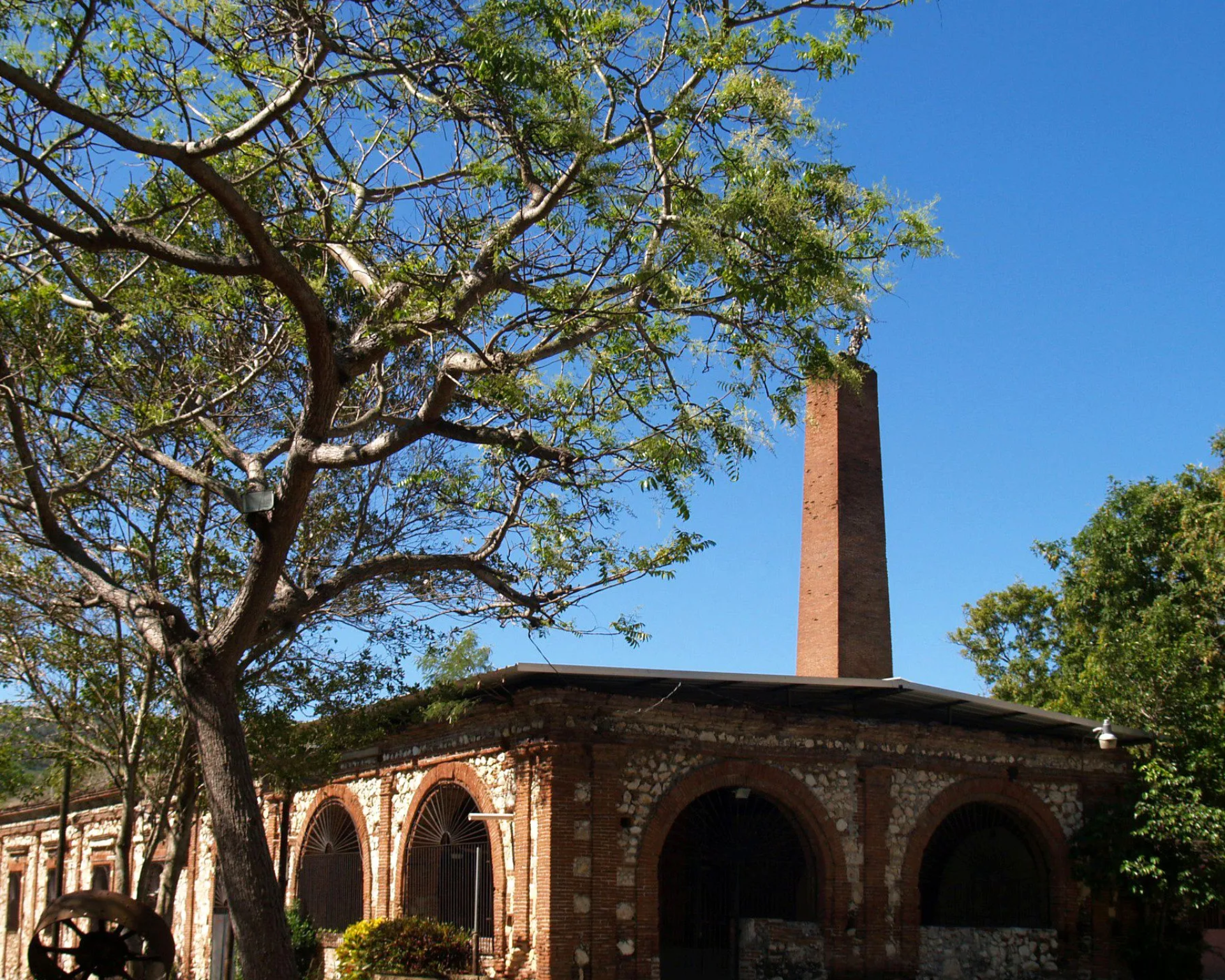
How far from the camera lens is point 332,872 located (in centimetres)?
1961

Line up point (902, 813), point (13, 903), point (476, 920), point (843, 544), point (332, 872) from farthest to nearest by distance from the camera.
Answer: point (13, 903) → point (843, 544) → point (332, 872) → point (902, 813) → point (476, 920)

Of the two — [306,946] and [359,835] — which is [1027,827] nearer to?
[359,835]

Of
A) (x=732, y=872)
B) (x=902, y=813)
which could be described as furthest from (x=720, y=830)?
(x=902, y=813)

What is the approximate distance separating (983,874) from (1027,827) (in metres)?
0.94

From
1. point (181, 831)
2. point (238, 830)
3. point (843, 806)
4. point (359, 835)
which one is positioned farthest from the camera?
point (359, 835)

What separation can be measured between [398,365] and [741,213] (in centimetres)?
457

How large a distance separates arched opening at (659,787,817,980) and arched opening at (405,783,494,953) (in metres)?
2.44

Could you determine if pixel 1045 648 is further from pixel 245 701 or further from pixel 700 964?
pixel 245 701

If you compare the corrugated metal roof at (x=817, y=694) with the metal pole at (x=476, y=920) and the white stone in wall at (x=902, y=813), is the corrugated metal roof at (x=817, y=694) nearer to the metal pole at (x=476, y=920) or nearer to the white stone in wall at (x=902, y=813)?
the white stone in wall at (x=902, y=813)

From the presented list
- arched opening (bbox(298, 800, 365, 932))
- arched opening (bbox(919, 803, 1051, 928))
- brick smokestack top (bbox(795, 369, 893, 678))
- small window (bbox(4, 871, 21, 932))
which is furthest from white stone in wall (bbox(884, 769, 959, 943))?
small window (bbox(4, 871, 21, 932))

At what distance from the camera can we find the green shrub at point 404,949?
14.9 m

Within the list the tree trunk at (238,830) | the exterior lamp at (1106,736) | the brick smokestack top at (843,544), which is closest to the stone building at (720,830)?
the exterior lamp at (1106,736)

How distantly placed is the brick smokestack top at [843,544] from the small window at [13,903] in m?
18.5

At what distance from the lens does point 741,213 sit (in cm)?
971
